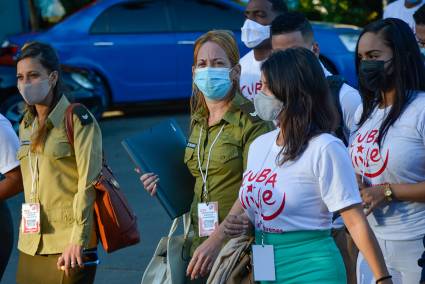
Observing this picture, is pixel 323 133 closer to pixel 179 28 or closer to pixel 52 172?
pixel 52 172

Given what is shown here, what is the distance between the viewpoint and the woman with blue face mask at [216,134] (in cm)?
440

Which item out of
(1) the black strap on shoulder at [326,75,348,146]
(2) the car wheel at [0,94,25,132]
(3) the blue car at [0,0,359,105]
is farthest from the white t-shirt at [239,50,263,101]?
(3) the blue car at [0,0,359,105]

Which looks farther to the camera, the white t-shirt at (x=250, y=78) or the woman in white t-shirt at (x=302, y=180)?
the white t-shirt at (x=250, y=78)

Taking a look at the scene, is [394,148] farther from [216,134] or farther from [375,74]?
[216,134]

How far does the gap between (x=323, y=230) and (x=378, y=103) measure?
3.06ft

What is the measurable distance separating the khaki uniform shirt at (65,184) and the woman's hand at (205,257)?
73 cm

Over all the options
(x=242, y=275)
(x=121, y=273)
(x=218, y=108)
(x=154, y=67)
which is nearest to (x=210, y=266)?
(x=242, y=275)

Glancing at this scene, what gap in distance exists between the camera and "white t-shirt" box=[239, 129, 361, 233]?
3529 millimetres

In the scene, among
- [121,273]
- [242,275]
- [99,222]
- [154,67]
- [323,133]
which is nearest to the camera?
[323,133]

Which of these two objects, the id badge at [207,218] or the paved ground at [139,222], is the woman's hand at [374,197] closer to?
the id badge at [207,218]

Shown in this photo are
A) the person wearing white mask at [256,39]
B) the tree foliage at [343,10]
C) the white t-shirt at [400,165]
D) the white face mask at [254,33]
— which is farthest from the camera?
the tree foliage at [343,10]

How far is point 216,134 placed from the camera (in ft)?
14.7

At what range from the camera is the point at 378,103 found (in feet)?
14.3

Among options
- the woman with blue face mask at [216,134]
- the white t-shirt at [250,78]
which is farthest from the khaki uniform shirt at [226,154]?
the white t-shirt at [250,78]
